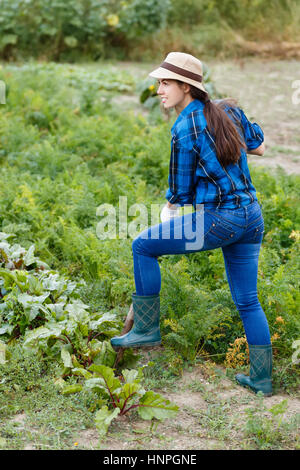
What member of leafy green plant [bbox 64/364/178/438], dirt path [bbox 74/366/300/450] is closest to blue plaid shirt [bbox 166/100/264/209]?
leafy green plant [bbox 64/364/178/438]

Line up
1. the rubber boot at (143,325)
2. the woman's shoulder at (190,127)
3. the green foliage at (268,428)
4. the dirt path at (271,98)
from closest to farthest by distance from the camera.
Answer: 1. the green foliage at (268,428)
2. the woman's shoulder at (190,127)
3. the rubber boot at (143,325)
4. the dirt path at (271,98)

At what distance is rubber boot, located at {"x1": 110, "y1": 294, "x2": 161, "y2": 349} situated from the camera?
3.68 meters

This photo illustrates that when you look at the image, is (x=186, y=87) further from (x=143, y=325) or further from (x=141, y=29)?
(x=141, y=29)

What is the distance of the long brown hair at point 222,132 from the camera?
3.35 metres

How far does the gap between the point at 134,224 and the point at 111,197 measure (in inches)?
32.0

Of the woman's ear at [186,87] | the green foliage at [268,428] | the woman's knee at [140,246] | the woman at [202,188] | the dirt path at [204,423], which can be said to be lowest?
the dirt path at [204,423]

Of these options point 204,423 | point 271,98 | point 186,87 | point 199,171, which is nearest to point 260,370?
point 204,423

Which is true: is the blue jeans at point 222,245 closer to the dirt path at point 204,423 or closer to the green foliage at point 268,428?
the dirt path at point 204,423

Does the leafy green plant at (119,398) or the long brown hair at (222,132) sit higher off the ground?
the long brown hair at (222,132)

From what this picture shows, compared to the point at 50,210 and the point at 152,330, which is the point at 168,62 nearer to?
the point at 152,330

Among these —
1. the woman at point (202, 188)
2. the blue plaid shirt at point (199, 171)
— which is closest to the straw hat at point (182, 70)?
the woman at point (202, 188)

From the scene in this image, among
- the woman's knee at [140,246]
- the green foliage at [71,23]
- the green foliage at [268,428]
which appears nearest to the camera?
the green foliage at [268,428]

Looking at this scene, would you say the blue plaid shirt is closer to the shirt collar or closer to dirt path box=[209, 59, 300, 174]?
the shirt collar

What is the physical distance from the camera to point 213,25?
51.3 ft
